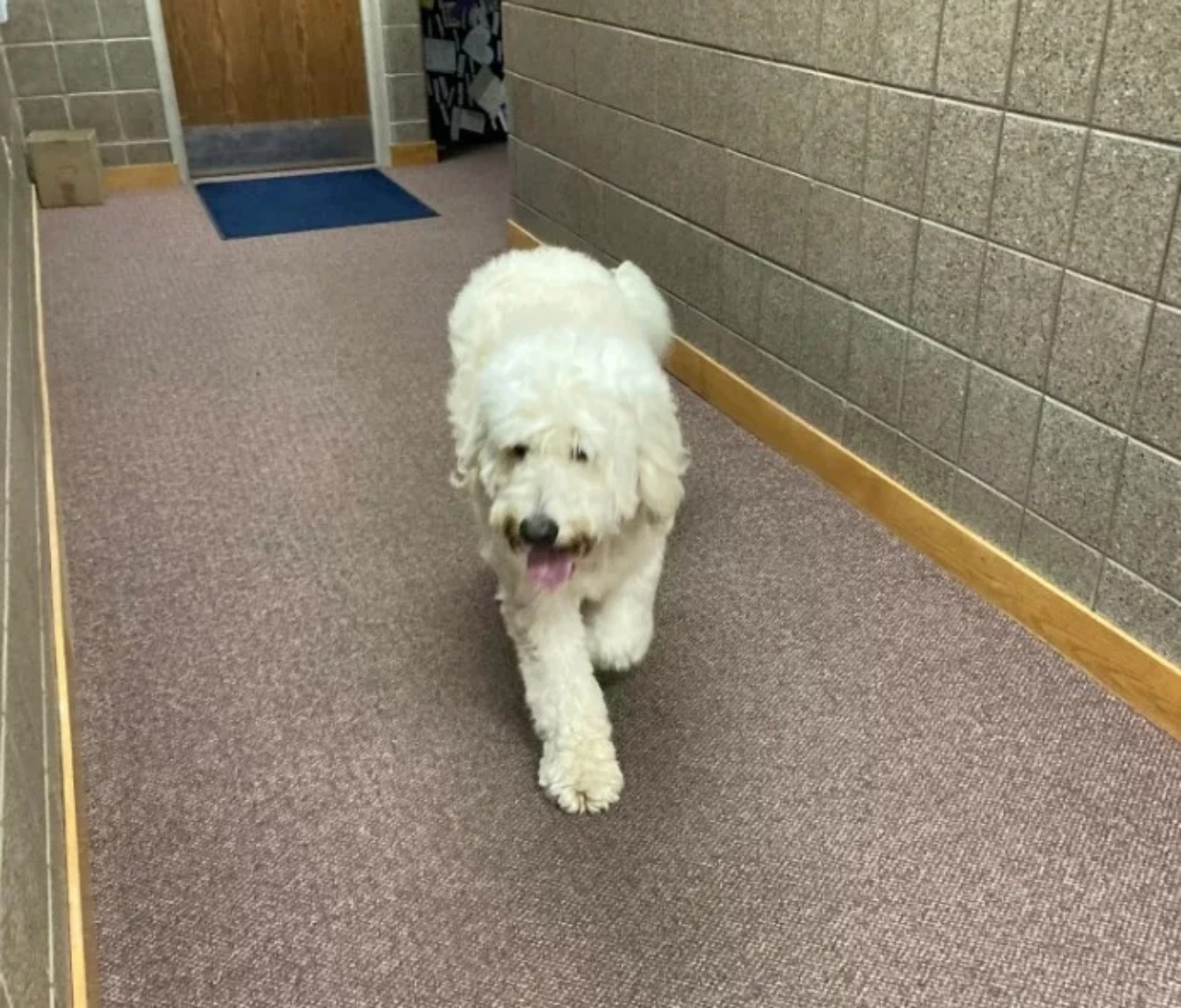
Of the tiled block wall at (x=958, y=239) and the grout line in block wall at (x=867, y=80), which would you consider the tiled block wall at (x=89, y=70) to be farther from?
the tiled block wall at (x=958, y=239)

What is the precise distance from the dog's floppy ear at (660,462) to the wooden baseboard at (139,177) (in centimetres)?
454

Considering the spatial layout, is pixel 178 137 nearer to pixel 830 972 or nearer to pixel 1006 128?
pixel 1006 128

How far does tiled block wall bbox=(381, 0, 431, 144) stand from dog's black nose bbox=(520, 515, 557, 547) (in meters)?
4.65

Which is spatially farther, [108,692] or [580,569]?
[108,692]

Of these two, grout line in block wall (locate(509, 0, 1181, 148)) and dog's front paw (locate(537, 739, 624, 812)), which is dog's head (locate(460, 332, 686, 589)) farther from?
grout line in block wall (locate(509, 0, 1181, 148))

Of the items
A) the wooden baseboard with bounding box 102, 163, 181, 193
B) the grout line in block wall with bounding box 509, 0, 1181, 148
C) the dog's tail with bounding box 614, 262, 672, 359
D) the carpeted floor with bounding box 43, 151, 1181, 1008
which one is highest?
the grout line in block wall with bounding box 509, 0, 1181, 148

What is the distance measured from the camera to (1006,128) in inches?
78.4

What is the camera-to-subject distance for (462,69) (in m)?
5.95

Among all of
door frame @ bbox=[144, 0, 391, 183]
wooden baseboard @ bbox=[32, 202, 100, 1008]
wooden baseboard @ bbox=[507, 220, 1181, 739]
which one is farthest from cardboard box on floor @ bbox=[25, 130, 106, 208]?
wooden baseboard @ bbox=[507, 220, 1181, 739]

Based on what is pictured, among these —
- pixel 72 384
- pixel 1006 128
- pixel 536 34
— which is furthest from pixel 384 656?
pixel 536 34

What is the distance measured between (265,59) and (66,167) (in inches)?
43.1

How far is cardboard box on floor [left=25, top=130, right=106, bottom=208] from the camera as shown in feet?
16.4

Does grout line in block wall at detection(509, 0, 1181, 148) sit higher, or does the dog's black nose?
grout line in block wall at detection(509, 0, 1181, 148)

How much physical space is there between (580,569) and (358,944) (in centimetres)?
62
